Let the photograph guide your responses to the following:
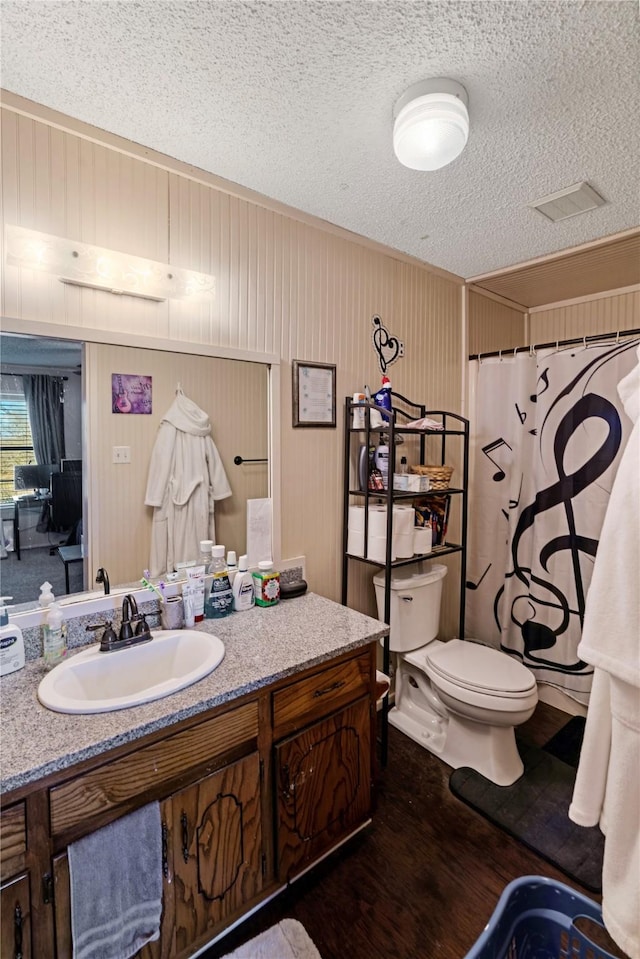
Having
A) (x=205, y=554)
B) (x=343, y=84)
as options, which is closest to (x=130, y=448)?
(x=205, y=554)

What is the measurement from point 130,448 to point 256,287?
815 millimetres

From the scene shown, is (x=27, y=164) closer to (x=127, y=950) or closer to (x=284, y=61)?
(x=284, y=61)

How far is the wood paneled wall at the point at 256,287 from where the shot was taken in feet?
4.38

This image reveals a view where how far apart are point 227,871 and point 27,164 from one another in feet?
6.78

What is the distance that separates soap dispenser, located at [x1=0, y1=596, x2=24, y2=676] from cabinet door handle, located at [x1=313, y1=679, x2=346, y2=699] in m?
0.84

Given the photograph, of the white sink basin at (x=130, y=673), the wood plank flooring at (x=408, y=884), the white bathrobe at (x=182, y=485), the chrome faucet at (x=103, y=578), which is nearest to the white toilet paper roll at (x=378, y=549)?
the white bathrobe at (x=182, y=485)

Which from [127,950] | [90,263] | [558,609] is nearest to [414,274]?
[90,263]

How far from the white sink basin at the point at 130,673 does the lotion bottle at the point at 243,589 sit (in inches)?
9.3

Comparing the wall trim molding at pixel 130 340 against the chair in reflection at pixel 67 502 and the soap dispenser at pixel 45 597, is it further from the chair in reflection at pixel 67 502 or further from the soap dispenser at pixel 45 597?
the soap dispenser at pixel 45 597

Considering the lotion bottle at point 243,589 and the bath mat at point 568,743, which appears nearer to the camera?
the lotion bottle at point 243,589

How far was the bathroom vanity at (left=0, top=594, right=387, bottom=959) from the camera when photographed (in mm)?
917

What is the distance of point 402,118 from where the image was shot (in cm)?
123

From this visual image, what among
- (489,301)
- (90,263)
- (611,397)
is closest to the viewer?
(90,263)

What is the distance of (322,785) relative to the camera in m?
1.41
